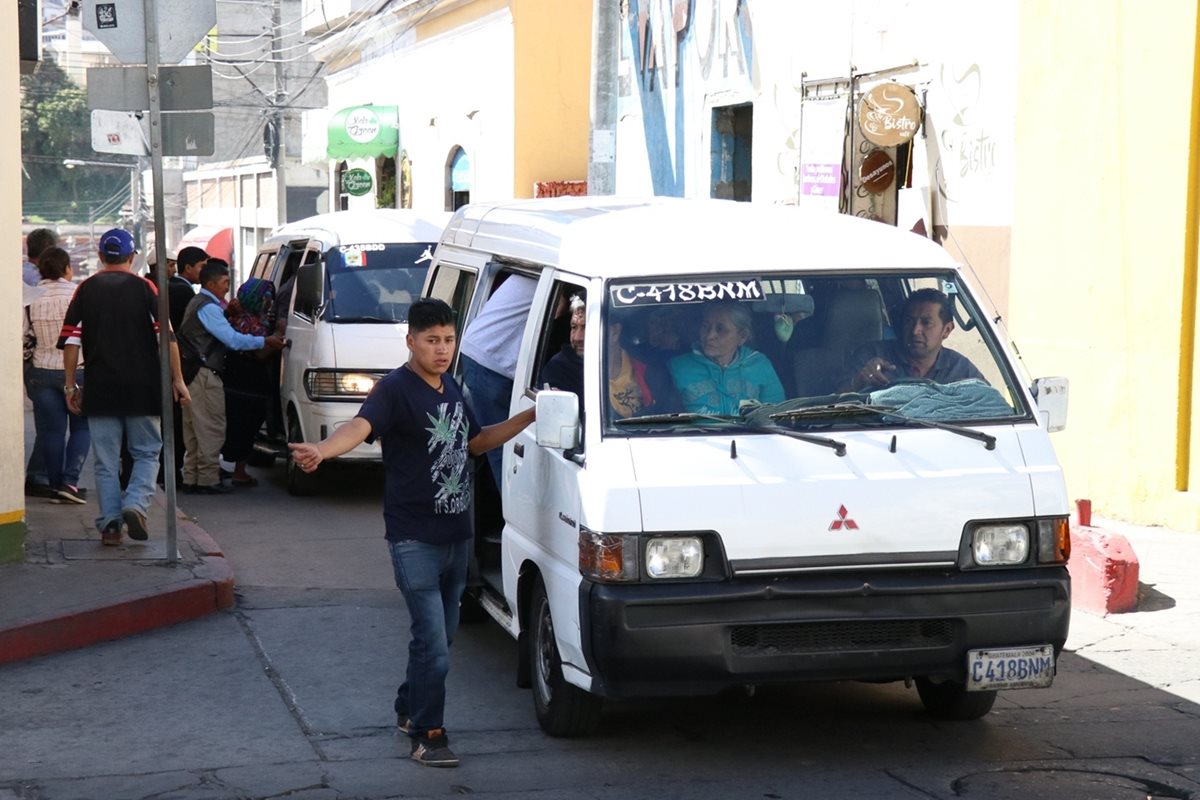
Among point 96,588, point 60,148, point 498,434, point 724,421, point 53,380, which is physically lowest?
point 96,588

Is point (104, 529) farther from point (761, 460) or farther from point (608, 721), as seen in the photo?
point (761, 460)

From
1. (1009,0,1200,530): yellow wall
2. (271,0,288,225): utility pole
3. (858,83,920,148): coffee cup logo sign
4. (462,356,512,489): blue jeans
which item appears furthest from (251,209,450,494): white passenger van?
(271,0,288,225): utility pole

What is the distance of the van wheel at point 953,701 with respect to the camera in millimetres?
6324

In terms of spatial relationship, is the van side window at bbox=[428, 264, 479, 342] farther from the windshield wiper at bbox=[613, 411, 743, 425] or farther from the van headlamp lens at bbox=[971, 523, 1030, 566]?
the van headlamp lens at bbox=[971, 523, 1030, 566]

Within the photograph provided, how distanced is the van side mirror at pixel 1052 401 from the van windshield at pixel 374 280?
283 inches

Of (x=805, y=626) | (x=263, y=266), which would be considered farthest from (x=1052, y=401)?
(x=263, y=266)

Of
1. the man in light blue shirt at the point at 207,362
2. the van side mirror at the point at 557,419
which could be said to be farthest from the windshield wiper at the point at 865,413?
the man in light blue shirt at the point at 207,362

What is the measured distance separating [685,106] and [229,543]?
9134mm

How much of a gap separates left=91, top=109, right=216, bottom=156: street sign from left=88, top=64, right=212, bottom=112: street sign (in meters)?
0.08

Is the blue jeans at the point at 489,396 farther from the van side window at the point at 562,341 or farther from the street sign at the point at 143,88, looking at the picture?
the street sign at the point at 143,88

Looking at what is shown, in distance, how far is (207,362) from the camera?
12469 mm

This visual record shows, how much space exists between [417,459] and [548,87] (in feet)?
63.5

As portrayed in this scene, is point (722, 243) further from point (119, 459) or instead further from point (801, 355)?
point (119, 459)

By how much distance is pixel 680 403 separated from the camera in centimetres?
583
